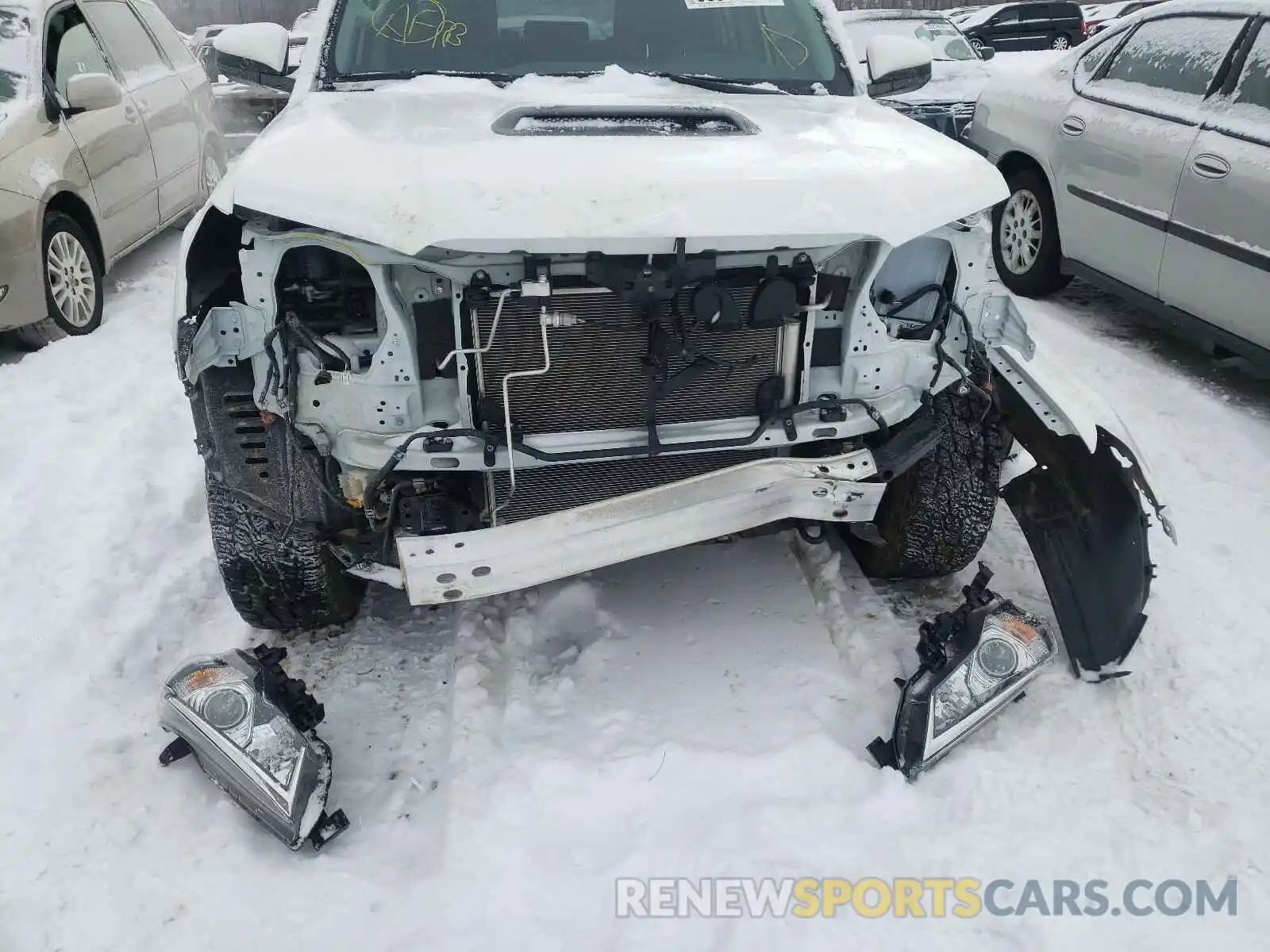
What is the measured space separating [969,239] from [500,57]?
179cm

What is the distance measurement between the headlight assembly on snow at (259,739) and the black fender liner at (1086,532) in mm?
2203

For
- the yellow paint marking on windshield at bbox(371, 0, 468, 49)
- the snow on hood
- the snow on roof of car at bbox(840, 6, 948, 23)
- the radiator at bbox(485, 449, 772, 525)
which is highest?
the yellow paint marking on windshield at bbox(371, 0, 468, 49)

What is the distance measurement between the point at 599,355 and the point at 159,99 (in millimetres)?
5448

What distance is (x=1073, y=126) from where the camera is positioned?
534cm

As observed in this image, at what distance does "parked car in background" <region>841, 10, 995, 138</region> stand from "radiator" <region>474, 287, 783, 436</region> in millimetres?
6014

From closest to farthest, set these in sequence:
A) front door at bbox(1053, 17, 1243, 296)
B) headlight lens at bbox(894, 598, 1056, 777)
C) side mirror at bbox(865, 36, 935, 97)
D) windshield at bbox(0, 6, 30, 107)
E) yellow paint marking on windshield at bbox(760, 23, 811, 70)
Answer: headlight lens at bbox(894, 598, 1056, 777) → yellow paint marking on windshield at bbox(760, 23, 811, 70) → side mirror at bbox(865, 36, 935, 97) → front door at bbox(1053, 17, 1243, 296) → windshield at bbox(0, 6, 30, 107)

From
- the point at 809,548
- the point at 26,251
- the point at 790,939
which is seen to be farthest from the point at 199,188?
the point at 790,939

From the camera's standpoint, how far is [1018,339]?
107 inches

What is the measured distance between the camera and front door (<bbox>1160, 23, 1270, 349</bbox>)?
4121mm

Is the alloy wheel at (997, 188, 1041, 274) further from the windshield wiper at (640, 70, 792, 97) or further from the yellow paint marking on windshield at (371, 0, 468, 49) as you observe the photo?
the yellow paint marking on windshield at (371, 0, 468, 49)

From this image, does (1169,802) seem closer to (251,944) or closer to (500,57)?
(251,944)

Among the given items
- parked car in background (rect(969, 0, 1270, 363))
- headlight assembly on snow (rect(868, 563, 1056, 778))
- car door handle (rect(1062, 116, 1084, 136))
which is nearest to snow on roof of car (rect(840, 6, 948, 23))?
parked car in background (rect(969, 0, 1270, 363))

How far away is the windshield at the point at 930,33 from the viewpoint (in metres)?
9.93

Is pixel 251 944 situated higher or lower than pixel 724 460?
lower
